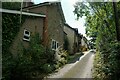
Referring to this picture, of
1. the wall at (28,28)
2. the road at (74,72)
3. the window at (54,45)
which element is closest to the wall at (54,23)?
the window at (54,45)

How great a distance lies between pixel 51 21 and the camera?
92.4ft

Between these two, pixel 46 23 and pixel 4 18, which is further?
pixel 46 23

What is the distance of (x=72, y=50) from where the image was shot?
166 ft

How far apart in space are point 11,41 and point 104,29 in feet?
46.1

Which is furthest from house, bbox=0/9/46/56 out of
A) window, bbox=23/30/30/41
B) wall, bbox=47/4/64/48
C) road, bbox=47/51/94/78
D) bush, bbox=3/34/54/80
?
road, bbox=47/51/94/78

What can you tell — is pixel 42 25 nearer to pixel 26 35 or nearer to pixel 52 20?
pixel 26 35

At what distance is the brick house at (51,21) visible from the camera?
84.7 feet

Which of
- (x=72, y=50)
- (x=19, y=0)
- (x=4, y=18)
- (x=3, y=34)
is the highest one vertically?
A: (x=19, y=0)

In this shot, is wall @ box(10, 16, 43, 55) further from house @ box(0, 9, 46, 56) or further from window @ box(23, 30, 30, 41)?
window @ box(23, 30, 30, 41)

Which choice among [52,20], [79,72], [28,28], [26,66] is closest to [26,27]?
[28,28]

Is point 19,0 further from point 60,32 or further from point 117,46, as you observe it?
point 117,46

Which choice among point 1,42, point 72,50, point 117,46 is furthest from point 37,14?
point 72,50

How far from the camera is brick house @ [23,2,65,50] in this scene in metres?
25.8

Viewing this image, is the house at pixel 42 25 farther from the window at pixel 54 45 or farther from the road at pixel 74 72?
the road at pixel 74 72
